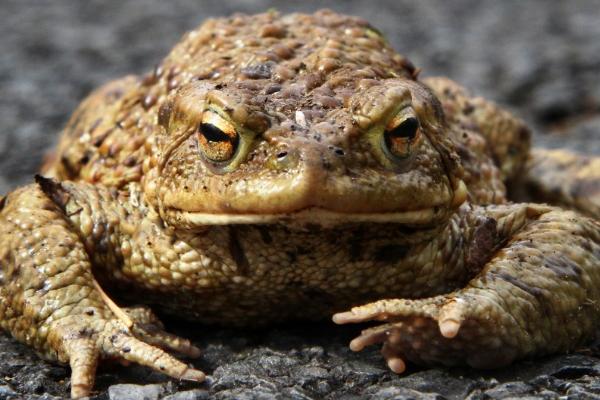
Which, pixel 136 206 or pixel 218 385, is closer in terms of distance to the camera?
pixel 218 385

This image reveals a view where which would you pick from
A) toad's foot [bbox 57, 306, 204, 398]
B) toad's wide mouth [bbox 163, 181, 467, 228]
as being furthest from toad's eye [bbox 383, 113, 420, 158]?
toad's foot [bbox 57, 306, 204, 398]

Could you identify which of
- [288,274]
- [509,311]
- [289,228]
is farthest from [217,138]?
[509,311]

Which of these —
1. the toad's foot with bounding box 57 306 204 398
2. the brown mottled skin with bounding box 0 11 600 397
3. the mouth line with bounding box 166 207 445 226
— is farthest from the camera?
the toad's foot with bounding box 57 306 204 398

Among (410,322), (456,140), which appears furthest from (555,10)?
(410,322)

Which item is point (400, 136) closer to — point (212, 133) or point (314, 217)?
point (314, 217)

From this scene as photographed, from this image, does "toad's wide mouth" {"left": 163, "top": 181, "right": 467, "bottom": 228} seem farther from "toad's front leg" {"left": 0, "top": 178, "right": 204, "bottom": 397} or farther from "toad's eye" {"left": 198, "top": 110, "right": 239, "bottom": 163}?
"toad's front leg" {"left": 0, "top": 178, "right": 204, "bottom": 397}

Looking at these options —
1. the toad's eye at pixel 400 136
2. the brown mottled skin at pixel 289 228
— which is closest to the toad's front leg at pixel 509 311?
the brown mottled skin at pixel 289 228

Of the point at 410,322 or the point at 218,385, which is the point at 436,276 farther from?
the point at 218,385
